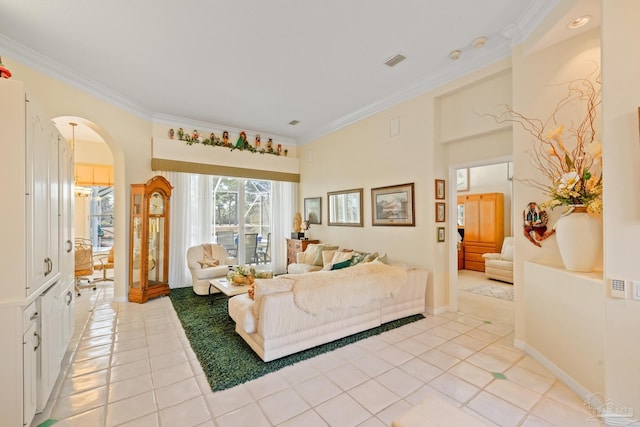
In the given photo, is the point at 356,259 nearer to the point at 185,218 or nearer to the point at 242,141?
the point at 185,218

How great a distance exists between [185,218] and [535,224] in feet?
18.8

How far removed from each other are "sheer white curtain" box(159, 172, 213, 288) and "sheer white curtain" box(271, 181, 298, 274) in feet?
5.21

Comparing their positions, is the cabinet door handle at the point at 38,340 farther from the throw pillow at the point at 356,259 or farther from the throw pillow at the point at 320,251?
the throw pillow at the point at 320,251

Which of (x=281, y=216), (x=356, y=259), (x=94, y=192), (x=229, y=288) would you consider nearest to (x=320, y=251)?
(x=356, y=259)

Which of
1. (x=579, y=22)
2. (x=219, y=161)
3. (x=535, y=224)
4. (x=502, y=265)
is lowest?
(x=502, y=265)

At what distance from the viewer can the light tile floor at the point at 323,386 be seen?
75.4 inches

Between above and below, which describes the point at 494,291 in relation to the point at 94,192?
below

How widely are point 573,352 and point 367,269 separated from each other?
1.94 meters

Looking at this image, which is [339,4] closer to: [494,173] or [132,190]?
[132,190]

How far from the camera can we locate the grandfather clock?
4508mm

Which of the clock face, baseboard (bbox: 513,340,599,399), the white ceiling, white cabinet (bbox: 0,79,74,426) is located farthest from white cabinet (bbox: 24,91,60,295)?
baseboard (bbox: 513,340,599,399)

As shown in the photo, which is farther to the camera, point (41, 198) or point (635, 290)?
point (41, 198)

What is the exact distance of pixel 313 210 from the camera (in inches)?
254

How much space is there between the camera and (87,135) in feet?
19.4
